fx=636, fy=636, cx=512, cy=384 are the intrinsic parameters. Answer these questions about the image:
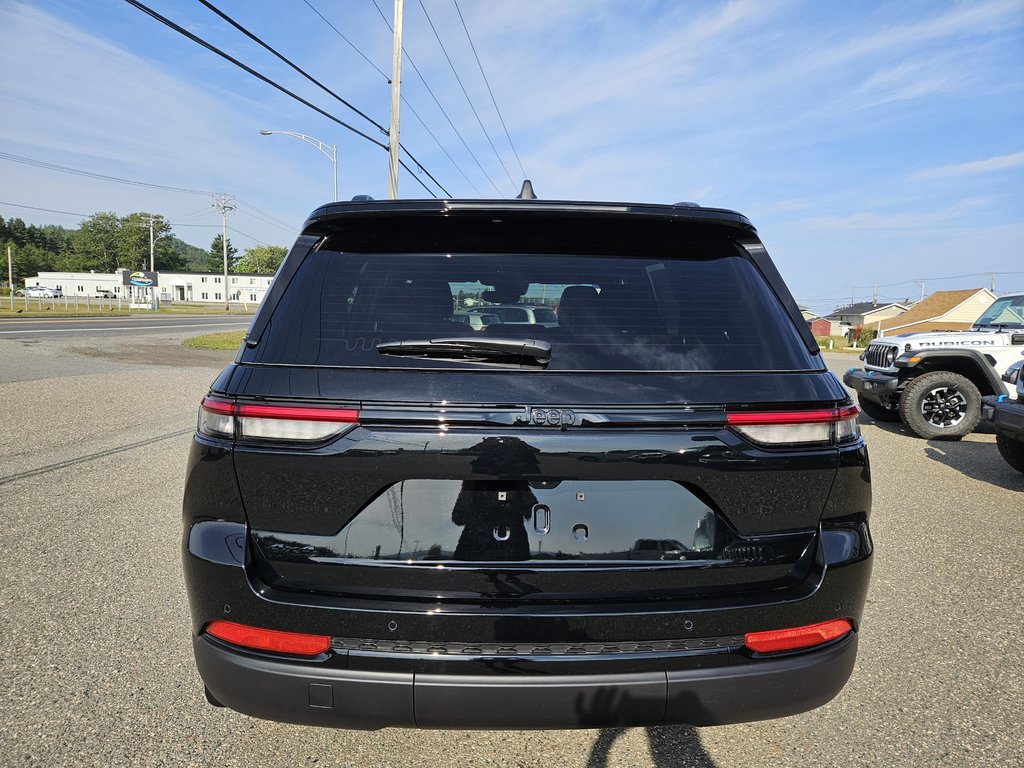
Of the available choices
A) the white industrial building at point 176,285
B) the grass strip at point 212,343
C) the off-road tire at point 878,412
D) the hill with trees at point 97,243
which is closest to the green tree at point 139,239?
the hill with trees at point 97,243

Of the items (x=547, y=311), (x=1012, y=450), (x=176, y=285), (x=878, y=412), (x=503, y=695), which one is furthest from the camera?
(x=176, y=285)

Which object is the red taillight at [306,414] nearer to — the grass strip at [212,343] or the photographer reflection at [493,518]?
the photographer reflection at [493,518]

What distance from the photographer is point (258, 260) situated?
463 ft

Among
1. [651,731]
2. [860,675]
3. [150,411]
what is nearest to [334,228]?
[651,731]

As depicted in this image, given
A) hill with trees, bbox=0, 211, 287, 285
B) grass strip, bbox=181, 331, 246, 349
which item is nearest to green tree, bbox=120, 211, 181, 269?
hill with trees, bbox=0, 211, 287, 285

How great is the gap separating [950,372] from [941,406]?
0.45 m

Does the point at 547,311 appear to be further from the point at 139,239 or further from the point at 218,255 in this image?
the point at 218,255

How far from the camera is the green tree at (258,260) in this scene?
463 feet

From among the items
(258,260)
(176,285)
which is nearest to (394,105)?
(176,285)

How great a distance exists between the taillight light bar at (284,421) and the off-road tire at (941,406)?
Result: 8.52 metres

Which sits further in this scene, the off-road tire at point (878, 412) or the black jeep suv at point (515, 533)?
the off-road tire at point (878, 412)

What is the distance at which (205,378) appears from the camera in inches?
481

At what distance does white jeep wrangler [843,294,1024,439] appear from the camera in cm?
795

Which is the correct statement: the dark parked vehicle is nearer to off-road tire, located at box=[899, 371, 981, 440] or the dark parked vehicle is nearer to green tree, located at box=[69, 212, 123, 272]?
off-road tire, located at box=[899, 371, 981, 440]
